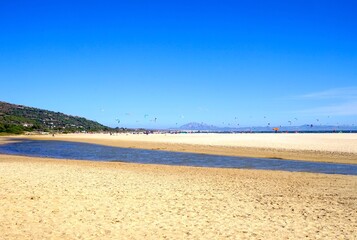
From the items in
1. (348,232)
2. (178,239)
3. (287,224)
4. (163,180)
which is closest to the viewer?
(178,239)

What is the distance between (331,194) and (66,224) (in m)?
11.1

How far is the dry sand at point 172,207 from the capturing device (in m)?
9.65

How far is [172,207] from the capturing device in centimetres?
1252

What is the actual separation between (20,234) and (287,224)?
7.31 m

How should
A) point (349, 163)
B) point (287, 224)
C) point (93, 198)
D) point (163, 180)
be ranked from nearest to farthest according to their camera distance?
point (287, 224) → point (93, 198) → point (163, 180) → point (349, 163)

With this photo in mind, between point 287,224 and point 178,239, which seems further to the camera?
point 287,224

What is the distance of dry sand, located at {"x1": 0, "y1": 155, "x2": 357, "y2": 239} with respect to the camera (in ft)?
31.7

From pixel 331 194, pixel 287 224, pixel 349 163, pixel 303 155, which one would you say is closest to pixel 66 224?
pixel 287 224

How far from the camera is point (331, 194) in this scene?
15.5m

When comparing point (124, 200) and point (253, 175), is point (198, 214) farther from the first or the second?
point (253, 175)

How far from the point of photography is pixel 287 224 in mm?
10539

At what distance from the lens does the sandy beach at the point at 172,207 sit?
9.65 metres

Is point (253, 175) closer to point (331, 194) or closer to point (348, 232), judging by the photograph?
point (331, 194)

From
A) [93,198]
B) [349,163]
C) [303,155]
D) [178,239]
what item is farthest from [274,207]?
[303,155]
